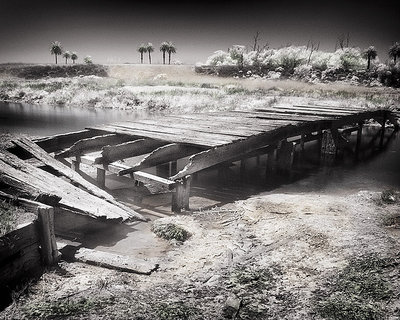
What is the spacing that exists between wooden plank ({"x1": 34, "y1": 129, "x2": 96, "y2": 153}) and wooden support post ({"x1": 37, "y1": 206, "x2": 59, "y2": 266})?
15.4 feet

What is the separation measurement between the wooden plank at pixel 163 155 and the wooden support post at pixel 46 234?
2756 mm

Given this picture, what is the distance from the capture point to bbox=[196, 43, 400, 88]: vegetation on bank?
5541cm

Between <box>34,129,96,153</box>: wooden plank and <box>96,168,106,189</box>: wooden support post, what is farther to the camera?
<box>34,129,96,153</box>: wooden plank

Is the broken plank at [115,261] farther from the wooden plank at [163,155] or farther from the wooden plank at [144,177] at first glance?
the wooden plank at [163,155]

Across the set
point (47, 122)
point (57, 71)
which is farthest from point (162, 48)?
point (47, 122)

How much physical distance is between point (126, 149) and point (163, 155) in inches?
39.3

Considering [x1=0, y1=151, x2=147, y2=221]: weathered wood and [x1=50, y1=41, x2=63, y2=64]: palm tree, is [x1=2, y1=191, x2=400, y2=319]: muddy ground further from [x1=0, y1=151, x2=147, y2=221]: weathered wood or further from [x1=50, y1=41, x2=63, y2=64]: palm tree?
[x1=50, y1=41, x2=63, y2=64]: palm tree

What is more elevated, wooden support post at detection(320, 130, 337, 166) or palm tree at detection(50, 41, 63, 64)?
palm tree at detection(50, 41, 63, 64)

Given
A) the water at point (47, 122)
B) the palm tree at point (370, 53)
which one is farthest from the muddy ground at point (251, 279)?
the palm tree at point (370, 53)

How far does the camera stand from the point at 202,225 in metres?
7.25

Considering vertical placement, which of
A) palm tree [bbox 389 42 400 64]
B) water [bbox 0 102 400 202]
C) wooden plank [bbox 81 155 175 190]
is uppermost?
palm tree [bbox 389 42 400 64]

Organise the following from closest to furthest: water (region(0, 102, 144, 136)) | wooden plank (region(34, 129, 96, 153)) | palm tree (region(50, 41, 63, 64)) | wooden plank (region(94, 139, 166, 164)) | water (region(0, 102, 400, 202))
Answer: wooden plank (region(94, 139, 166, 164)), wooden plank (region(34, 129, 96, 153)), water (region(0, 102, 400, 202)), water (region(0, 102, 144, 136)), palm tree (region(50, 41, 63, 64))

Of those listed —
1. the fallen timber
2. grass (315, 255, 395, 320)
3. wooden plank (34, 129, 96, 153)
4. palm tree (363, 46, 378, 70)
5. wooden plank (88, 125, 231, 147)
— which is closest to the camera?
grass (315, 255, 395, 320)

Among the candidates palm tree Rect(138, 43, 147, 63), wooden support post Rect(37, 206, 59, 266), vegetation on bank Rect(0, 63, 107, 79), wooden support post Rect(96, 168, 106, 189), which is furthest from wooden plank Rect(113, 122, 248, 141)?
palm tree Rect(138, 43, 147, 63)
